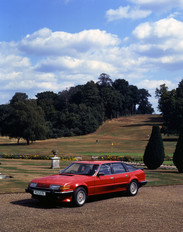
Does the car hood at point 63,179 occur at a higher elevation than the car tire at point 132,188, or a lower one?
higher

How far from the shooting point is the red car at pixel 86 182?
9.90m

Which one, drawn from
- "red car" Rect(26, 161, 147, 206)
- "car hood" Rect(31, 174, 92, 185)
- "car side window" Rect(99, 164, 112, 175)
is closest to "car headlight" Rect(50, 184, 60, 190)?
"red car" Rect(26, 161, 147, 206)

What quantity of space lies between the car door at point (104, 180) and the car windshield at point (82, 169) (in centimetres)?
23

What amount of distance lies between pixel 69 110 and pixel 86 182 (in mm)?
101502

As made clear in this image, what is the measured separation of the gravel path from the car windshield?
1.05 metres

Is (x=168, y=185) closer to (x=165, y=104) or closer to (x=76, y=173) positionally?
(x=76, y=173)

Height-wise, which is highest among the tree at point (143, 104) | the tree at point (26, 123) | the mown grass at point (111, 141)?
the tree at point (143, 104)

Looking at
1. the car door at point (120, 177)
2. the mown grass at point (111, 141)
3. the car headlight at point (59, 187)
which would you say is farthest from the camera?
the mown grass at point (111, 141)

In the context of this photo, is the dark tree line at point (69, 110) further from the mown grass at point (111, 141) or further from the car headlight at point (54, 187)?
the car headlight at point (54, 187)

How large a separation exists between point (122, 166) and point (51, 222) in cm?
486

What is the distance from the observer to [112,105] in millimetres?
127562

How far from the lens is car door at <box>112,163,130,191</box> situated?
1169 cm

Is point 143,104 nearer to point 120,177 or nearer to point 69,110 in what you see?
point 69,110

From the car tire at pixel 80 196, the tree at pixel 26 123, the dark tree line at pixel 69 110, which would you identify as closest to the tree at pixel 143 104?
the dark tree line at pixel 69 110
